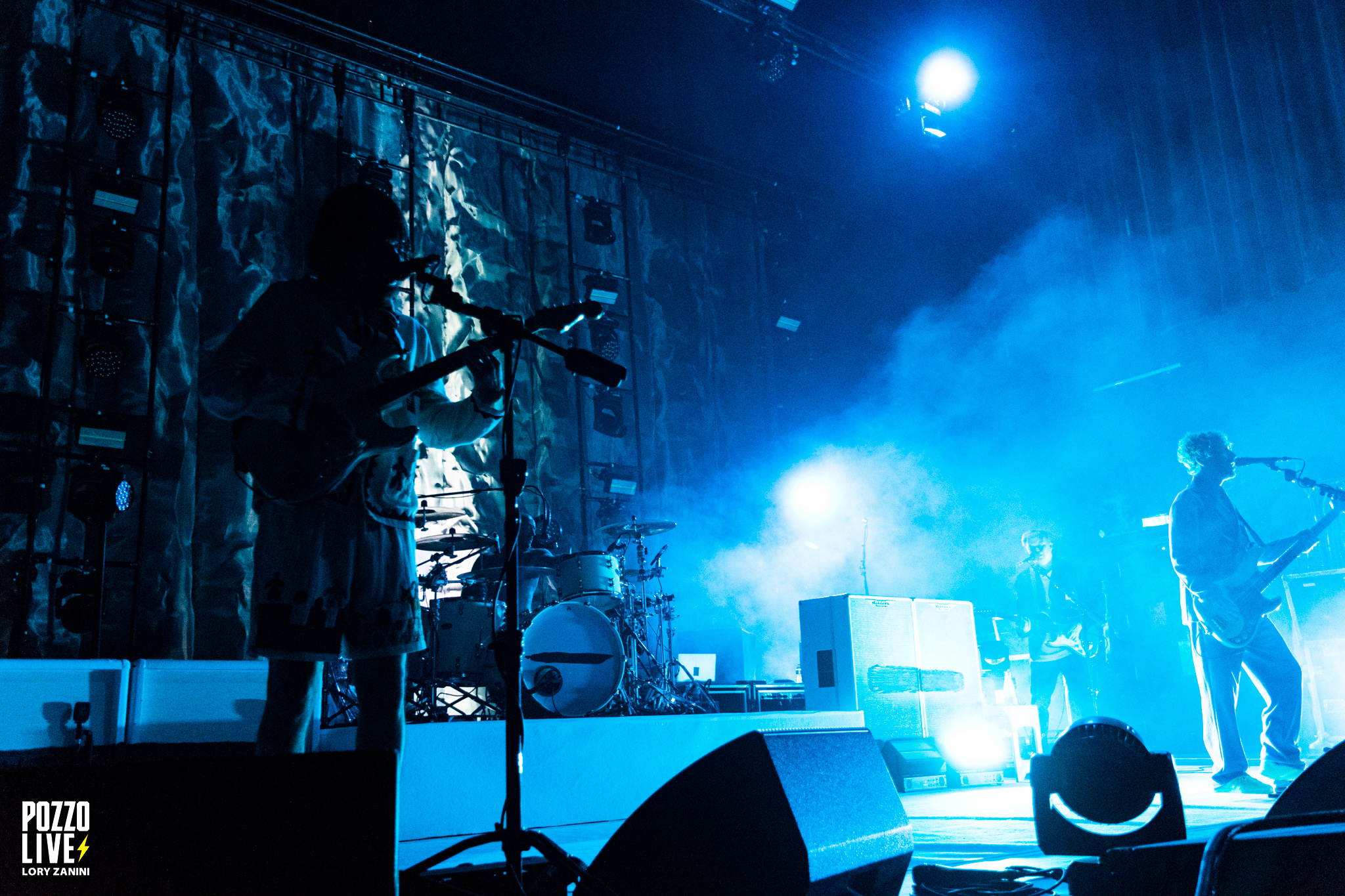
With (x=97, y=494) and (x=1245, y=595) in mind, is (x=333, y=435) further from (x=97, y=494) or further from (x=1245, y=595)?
(x=97, y=494)

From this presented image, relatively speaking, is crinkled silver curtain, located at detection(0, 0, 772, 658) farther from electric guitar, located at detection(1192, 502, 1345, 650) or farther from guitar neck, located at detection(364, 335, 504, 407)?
electric guitar, located at detection(1192, 502, 1345, 650)

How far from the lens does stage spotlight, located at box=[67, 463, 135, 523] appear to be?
5840mm

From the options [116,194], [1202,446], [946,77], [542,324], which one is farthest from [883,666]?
[116,194]

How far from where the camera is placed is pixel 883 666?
18.5ft

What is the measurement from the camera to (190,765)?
40.8 inches

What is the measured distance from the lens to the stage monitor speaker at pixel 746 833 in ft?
4.92


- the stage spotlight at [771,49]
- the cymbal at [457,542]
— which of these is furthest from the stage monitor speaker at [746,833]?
the stage spotlight at [771,49]

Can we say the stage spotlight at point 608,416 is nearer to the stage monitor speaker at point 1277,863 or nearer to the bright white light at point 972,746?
the bright white light at point 972,746

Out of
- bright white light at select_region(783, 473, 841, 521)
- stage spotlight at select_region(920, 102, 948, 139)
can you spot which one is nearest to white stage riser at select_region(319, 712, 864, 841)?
bright white light at select_region(783, 473, 841, 521)

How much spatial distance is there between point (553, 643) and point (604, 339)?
4.07m

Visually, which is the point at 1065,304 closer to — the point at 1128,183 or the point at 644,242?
the point at 1128,183

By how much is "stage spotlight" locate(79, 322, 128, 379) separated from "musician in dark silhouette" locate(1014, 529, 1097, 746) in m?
6.40

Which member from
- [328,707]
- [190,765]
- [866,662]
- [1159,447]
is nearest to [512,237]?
[328,707]

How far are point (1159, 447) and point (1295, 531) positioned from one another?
1295 mm
